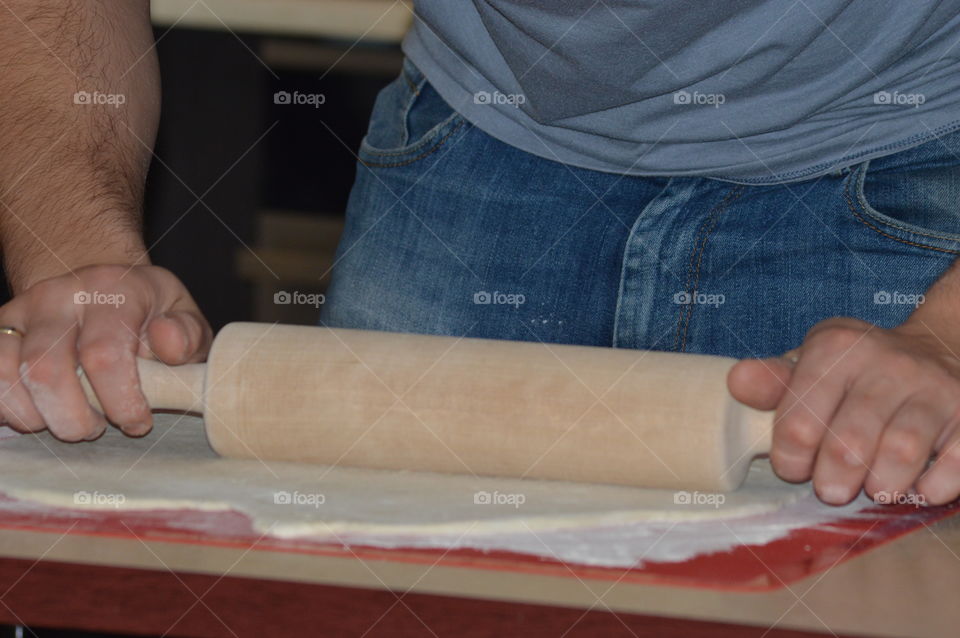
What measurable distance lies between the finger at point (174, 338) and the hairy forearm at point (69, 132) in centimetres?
14

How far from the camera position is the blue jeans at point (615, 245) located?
106cm

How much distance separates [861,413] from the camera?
0.75m

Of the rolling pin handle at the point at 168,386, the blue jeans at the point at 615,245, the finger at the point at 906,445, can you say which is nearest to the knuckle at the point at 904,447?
the finger at the point at 906,445

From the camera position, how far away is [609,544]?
0.66 m

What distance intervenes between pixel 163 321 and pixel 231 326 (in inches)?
2.3

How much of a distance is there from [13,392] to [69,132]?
1.19ft

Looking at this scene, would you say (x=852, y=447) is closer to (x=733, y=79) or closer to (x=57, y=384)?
(x=733, y=79)

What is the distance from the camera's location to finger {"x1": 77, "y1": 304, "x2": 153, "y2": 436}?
2.90ft

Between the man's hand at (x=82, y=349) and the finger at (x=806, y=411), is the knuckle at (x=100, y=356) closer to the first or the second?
the man's hand at (x=82, y=349)

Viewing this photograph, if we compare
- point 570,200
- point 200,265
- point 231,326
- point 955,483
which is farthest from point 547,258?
point 200,265

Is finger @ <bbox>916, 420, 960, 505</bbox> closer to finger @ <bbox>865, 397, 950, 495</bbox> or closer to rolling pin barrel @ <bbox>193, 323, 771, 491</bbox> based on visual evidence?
finger @ <bbox>865, 397, 950, 495</bbox>

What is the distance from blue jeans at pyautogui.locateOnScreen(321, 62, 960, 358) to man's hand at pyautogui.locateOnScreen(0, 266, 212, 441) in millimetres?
358

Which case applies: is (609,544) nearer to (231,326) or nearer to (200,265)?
(231,326)

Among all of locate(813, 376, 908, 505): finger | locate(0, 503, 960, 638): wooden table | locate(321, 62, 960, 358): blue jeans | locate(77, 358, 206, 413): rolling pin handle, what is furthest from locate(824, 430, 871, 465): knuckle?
locate(77, 358, 206, 413): rolling pin handle
